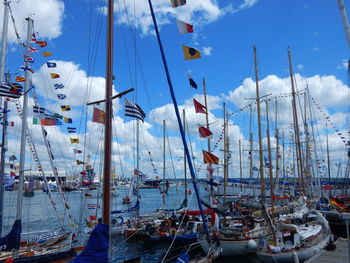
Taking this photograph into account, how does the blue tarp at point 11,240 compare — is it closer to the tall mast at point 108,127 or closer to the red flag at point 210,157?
the tall mast at point 108,127

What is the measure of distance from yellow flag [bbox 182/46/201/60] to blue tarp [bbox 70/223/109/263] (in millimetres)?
8324

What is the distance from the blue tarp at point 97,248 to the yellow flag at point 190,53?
328 inches

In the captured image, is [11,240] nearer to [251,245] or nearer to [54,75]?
[54,75]

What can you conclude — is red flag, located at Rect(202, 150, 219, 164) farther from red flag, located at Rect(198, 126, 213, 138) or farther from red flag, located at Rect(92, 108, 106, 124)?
red flag, located at Rect(92, 108, 106, 124)

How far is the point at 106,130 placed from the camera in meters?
8.28

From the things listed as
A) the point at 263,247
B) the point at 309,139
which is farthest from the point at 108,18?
the point at 309,139

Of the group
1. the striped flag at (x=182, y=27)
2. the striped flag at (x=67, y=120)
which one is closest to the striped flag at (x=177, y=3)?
the striped flag at (x=182, y=27)

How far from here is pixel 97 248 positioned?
24.7 feet

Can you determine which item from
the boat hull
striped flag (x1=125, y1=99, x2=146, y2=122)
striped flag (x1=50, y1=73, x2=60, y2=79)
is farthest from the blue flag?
the boat hull

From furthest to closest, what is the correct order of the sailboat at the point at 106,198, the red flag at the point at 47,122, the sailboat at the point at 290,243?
the red flag at the point at 47,122 → the sailboat at the point at 290,243 → the sailboat at the point at 106,198

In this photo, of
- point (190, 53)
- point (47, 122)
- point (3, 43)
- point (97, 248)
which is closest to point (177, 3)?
point (190, 53)

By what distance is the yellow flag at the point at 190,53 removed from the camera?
12469 mm

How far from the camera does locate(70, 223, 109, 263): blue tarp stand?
7.34 metres

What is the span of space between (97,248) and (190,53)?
9.11 meters
